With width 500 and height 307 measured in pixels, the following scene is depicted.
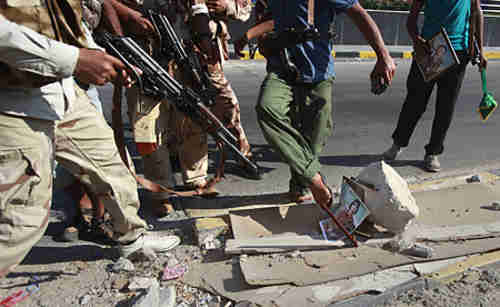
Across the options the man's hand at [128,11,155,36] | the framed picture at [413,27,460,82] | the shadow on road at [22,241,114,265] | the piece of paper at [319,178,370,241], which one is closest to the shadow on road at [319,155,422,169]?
the framed picture at [413,27,460,82]

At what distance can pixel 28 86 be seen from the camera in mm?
1604

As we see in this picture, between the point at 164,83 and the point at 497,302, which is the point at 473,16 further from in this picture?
the point at 164,83

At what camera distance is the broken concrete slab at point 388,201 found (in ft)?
7.93

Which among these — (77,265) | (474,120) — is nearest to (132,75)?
(77,265)

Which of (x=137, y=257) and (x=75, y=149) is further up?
(x=75, y=149)

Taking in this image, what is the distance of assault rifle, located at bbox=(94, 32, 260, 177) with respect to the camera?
2.29 m

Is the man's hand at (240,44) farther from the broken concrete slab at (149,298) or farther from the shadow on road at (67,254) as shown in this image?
the broken concrete slab at (149,298)

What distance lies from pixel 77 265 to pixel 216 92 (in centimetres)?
182

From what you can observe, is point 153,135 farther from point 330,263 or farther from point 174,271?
point 330,263

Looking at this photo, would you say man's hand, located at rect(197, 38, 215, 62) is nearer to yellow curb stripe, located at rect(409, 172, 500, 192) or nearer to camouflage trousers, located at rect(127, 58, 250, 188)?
camouflage trousers, located at rect(127, 58, 250, 188)

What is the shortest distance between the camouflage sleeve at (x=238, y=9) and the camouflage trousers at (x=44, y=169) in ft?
5.81

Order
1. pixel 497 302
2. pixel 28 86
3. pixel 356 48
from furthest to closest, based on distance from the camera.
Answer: pixel 356 48 < pixel 497 302 < pixel 28 86

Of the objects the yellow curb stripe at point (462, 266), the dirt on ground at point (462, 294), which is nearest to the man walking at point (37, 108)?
the dirt on ground at point (462, 294)

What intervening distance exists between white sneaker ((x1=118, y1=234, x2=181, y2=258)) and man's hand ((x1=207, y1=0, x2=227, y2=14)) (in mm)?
1875
